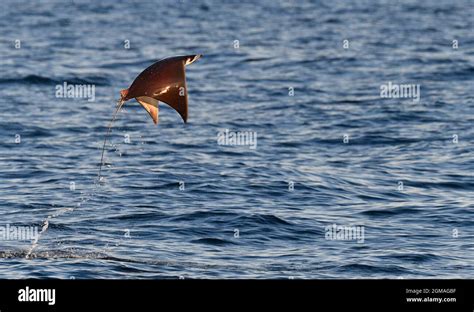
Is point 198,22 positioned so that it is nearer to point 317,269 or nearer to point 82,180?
point 82,180

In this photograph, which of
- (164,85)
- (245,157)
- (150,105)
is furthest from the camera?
(245,157)

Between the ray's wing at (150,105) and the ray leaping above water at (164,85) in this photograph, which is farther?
the ray's wing at (150,105)

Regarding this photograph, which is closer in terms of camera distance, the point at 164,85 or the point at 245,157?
the point at 164,85

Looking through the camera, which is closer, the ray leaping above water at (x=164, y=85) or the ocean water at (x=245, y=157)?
the ray leaping above water at (x=164, y=85)

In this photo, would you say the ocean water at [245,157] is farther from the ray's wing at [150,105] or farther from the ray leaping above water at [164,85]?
the ray leaping above water at [164,85]

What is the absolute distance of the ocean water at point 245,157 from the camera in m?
17.4

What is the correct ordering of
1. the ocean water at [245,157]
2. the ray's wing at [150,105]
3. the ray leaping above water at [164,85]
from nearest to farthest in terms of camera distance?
the ray leaping above water at [164,85] → the ocean water at [245,157] → the ray's wing at [150,105]

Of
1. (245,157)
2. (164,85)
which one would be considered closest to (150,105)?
(164,85)

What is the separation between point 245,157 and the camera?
24922 millimetres

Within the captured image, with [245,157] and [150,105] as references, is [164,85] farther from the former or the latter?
[245,157]

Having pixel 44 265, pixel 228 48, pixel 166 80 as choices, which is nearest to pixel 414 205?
pixel 166 80

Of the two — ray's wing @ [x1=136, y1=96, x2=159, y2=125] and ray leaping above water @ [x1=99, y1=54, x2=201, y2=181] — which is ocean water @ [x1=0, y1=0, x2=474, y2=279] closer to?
ray's wing @ [x1=136, y1=96, x2=159, y2=125]

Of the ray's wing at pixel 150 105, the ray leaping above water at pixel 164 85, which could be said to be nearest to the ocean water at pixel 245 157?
the ray's wing at pixel 150 105

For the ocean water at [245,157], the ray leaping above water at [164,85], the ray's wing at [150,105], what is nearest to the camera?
the ray leaping above water at [164,85]
